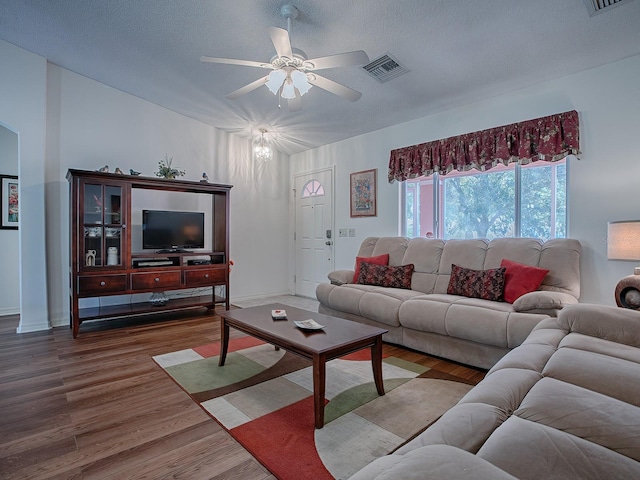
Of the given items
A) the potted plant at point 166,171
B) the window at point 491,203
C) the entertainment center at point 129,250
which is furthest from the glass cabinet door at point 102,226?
the window at point 491,203

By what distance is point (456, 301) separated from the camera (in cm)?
293

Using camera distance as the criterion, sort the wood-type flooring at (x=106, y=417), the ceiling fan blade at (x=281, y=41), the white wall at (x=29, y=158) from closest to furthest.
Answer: the wood-type flooring at (x=106, y=417) < the ceiling fan blade at (x=281, y=41) < the white wall at (x=29, y=158)

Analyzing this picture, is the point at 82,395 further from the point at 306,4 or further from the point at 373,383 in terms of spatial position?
the point at 306,4

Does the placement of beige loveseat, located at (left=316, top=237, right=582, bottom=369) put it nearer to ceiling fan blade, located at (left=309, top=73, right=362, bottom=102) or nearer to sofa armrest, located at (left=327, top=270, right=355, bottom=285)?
sofa armrest, located at (left=327, top=270, right=355, bottom=285)

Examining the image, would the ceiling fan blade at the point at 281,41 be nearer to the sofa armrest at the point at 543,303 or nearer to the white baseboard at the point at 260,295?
the sofa armrest at the point at 543,303

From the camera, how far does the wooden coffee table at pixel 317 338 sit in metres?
1.92

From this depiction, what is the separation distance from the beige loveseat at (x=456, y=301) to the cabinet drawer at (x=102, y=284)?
7.64 ft

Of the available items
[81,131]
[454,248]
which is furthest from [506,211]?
[81,131]

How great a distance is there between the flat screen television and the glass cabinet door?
352 millimetres

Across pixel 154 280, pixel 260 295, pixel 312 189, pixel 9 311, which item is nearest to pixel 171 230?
pixel 154 280

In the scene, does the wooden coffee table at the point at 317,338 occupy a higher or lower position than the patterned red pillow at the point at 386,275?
lower

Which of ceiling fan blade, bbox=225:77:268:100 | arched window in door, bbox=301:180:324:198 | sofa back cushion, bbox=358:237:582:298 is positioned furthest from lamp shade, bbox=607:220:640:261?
arched window in door, bbox=301:180:324:198

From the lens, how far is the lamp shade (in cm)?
247

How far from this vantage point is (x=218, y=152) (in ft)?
17.6
